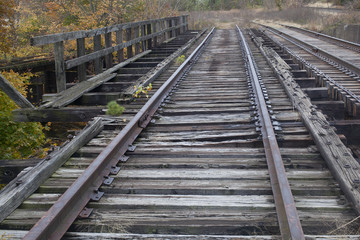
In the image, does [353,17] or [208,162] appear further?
[353,17]

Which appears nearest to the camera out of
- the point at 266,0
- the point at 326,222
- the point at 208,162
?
the point at 326,222

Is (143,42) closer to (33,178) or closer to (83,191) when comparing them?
(33,178)

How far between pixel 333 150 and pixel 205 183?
1409 mm

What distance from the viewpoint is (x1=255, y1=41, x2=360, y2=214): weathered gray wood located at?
9.77 ft

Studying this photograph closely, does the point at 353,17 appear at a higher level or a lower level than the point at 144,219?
higher

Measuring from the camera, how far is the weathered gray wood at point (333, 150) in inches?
117

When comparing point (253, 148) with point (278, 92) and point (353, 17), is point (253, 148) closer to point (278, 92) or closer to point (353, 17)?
point (278, 92)

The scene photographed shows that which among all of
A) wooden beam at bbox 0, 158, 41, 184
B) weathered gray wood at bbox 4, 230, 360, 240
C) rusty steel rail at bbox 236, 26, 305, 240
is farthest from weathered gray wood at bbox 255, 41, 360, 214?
wooden beam at bbox 0, 158, 41, 184

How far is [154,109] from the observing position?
558 cm

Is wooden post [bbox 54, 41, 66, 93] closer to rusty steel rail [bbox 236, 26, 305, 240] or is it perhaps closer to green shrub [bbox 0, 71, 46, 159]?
green shrub [bbox 0, 71, 46, 159]

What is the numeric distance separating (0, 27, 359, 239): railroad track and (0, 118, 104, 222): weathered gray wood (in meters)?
0.06

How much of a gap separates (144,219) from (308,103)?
3.66m

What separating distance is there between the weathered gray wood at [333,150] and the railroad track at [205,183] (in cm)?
2

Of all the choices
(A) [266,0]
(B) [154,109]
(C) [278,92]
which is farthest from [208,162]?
(A) [266,0]
